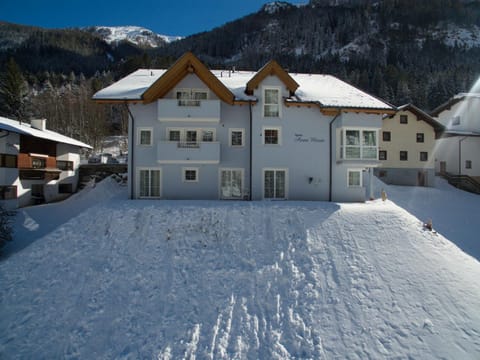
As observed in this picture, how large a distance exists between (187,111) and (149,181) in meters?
5.50

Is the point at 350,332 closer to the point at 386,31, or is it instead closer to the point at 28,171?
the point at 28,171

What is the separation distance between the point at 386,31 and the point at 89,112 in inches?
6133

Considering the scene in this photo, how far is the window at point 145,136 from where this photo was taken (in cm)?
1899

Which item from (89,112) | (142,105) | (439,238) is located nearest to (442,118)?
(439,238)

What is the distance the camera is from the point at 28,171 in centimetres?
2275

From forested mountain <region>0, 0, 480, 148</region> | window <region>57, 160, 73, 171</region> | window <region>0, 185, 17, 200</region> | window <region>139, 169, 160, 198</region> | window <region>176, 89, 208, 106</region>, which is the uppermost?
→ forested mountain <region>0, 0, 480, 148</region>

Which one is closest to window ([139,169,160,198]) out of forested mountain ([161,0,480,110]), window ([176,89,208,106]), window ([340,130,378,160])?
window ([176,89,208,106])

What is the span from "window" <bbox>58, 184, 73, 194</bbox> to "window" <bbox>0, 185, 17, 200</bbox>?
4945 millimetres

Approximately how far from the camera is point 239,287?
10562 millimetres

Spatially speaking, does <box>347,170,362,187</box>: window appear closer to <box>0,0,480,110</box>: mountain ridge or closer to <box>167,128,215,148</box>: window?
<box>167,128,215,148</box>: window

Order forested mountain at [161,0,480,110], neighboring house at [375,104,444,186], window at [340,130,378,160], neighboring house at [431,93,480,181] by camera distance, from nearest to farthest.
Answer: window at [340,130,378,160] → neighboring house at [375,104,444,186] → neighboring house at [431,93,480,181] → forested mountain at [161,0,480,110]

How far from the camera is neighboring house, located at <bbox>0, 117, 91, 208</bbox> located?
821 inches

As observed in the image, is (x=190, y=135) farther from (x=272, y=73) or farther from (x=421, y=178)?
(x=421, y=178)

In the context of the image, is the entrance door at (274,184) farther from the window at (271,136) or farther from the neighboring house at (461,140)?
the neighboring house at (461,140)
